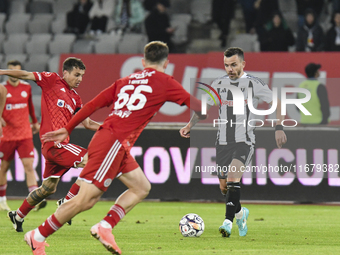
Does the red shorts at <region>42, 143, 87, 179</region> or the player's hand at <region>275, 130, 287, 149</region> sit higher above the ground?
the player's hand at <region>275, 130, 287, 149</region>

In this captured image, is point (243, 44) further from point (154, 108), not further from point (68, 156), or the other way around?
point (154, 108)

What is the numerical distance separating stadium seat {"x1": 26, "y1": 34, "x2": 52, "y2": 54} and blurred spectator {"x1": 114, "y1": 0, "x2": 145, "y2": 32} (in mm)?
1974

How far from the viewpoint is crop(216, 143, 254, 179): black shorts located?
6.83 meters

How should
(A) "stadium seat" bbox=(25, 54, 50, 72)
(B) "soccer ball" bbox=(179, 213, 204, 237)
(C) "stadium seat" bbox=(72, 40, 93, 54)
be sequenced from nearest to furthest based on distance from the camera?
(B) "soccer ball" bbox=(179, 213, 204, 237), (A) "stadium seat" bbox=(25, 54, 50, 72), (C) "stadium seat" bbox=(72, 40, 93, 54)

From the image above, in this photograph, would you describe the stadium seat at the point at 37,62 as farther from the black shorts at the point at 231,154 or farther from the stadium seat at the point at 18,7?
the black shorts at the point at 231,154

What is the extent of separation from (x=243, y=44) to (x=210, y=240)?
8.89m

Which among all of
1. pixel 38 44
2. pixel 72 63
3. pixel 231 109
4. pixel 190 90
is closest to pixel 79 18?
pixel 38 44

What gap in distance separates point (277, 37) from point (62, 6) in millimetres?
6918

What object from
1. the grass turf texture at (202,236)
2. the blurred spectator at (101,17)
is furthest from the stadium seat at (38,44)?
the grass turf texture at (202,236)

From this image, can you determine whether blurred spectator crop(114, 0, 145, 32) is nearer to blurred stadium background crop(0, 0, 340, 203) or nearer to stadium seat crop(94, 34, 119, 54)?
blurred stadium background crop(0, 0, 340, 203)

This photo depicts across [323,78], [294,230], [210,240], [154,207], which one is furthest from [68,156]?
[323,78]

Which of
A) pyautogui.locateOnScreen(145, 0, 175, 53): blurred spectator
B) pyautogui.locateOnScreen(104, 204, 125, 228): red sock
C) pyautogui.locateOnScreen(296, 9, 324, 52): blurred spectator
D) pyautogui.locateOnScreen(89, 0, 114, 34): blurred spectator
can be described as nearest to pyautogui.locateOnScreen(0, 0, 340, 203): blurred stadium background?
pyautogui.locateOnScreen(89, 0, 114, 34): blurred spectator

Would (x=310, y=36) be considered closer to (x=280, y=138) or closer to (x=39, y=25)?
(x=39, y=25)

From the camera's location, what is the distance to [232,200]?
6.77 meters
